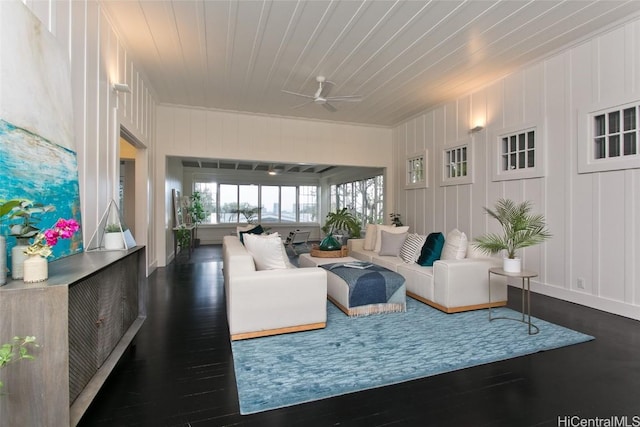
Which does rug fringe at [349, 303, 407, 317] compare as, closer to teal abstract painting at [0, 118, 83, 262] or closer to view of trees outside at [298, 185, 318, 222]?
teal abstract painting at [0, 118, 83, 262]

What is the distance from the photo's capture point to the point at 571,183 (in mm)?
3912

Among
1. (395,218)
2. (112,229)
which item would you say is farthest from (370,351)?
(395,218)

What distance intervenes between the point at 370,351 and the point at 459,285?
1508mm

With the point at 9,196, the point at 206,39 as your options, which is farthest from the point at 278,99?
the point at 9,196

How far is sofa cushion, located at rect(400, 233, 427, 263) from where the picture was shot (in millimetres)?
4297

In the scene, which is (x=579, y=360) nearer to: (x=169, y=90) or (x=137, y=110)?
(x=137, y=110)

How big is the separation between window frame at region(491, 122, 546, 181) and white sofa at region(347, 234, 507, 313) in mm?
1590

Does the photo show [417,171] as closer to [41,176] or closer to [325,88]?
[325,88]

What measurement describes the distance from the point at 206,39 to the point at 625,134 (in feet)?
16.2

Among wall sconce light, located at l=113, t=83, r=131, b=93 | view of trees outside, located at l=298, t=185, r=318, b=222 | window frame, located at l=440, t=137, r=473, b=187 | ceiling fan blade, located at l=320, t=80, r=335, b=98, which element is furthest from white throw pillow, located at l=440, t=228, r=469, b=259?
view of trees outside, located at l=298, t=185, r=318, b=222

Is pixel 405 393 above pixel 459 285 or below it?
below

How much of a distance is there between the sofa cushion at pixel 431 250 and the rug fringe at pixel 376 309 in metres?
0.80

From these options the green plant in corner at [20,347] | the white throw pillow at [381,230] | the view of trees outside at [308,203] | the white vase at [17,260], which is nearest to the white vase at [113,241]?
the white vase at [17,260]

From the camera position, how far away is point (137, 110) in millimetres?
4488
